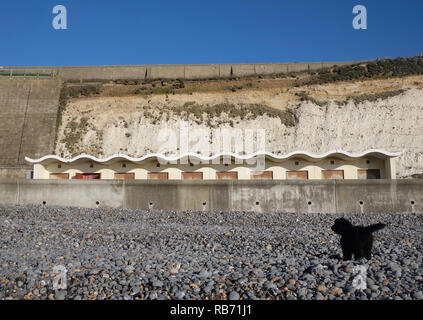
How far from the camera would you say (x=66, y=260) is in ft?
21.1

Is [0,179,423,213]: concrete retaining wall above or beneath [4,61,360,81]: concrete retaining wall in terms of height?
beneath

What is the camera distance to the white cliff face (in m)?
34.4

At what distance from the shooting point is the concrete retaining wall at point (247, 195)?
14252 millimetres

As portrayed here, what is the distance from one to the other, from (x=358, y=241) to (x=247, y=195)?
830cm

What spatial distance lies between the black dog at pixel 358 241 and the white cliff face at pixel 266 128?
27933mm

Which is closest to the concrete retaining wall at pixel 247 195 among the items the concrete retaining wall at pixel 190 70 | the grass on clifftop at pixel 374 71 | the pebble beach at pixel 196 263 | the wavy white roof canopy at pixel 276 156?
the pebble beach at pixel 196 263

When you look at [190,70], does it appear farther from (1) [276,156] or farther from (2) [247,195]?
(2) [247,195]

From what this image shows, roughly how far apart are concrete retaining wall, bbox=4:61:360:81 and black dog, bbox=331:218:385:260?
130 feet

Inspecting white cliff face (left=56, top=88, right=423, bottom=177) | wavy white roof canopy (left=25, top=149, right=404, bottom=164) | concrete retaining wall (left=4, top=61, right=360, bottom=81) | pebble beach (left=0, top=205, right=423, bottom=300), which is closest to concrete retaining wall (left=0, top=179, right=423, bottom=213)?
pebble beach (left=0, top=205, right=423, bottom=300)

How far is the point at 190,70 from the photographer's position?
147 feet

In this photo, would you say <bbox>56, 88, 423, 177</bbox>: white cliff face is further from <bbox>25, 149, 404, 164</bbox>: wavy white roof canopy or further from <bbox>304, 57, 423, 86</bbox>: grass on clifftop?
<bbox>25, 149, 404, 164</bbox>: wavy white roof canopy

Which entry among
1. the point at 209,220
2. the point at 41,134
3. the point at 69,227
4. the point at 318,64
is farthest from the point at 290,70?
the point at 69,227

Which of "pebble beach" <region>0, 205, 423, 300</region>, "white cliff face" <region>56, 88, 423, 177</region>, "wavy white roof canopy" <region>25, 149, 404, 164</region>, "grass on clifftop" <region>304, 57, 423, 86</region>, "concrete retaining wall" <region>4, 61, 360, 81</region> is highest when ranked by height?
"concrete retaining wall" <region>4, 61, 360, 81</region>
